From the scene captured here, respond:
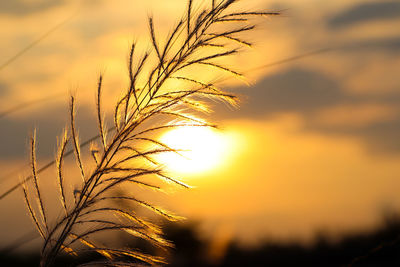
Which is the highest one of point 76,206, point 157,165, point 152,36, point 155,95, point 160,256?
point 152,36

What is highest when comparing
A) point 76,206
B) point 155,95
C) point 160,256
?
point 155,95

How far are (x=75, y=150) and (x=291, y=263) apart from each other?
1.83 metres

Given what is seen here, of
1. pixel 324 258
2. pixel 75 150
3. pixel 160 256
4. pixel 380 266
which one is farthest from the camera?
pixel 324 258

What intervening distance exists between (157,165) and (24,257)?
1780mm

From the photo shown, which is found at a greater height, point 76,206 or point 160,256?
point 76,206

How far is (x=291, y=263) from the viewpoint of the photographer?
3.34 meters

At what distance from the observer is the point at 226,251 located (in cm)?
348

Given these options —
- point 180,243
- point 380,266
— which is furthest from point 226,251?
point 380,266

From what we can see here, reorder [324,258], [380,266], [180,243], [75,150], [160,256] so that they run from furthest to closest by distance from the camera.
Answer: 1. [180,243]
2. [324,258]
3. [380,266]
4. [75,150]
5. [160,256]

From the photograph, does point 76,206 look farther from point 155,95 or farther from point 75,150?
point 155,95

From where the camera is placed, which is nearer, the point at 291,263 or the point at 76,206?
the point at 76,206

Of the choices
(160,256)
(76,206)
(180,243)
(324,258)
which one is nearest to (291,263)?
(324,258)

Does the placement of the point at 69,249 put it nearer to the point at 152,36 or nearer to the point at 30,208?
the point at 30,208

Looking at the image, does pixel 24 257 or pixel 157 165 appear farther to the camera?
pixel 24 257
